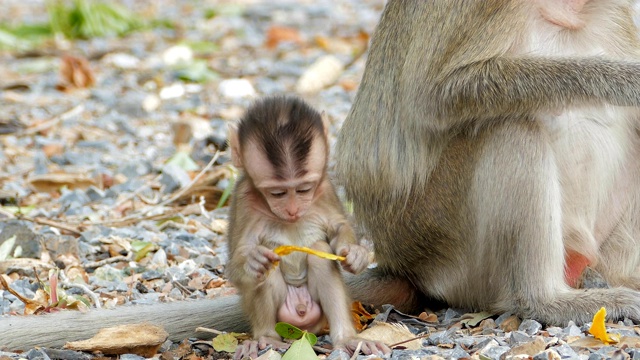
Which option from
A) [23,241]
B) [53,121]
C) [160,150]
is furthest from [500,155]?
[53,121]

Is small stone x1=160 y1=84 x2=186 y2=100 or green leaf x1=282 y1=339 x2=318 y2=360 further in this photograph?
small stone x1=160 y1=84 x2=186 y2=100

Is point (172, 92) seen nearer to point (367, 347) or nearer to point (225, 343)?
point (225, 343)

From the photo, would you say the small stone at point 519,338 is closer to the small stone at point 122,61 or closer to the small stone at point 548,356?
the small stone at point 548,356

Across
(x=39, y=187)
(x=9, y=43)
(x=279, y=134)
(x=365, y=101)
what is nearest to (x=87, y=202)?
(x=39, y=187)

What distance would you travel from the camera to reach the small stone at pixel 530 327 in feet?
15.3

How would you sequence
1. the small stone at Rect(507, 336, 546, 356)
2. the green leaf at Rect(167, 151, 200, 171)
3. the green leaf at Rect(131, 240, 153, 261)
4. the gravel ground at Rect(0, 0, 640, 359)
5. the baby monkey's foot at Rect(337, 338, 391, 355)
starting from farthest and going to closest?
the green leaf at Rect(167, 151, 200, 171) < the green leaf at Rect(131, 240, 153, 261) < the gravel ground at Rect(0, 0, 640, 359) < the baby monkey's foot at Rect(337, 338, 391, 355) < the small stone at Rect(507, 336, 546, 356)

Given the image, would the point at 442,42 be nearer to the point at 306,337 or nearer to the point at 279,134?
the point at 279,134

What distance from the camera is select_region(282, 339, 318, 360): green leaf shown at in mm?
4164

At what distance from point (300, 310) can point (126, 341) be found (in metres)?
0.75

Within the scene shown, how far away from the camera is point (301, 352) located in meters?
4.19

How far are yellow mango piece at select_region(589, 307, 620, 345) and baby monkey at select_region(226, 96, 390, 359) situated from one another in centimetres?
87

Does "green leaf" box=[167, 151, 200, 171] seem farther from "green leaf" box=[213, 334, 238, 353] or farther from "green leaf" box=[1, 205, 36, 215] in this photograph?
"green leaf" box=[213, 334, 238, 353]

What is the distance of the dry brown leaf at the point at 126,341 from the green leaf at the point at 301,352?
65cm

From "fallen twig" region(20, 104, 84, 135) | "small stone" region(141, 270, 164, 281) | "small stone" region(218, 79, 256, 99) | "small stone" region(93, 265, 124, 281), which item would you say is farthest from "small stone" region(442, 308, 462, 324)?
"small stone" region(218, 79, 256, 99)
